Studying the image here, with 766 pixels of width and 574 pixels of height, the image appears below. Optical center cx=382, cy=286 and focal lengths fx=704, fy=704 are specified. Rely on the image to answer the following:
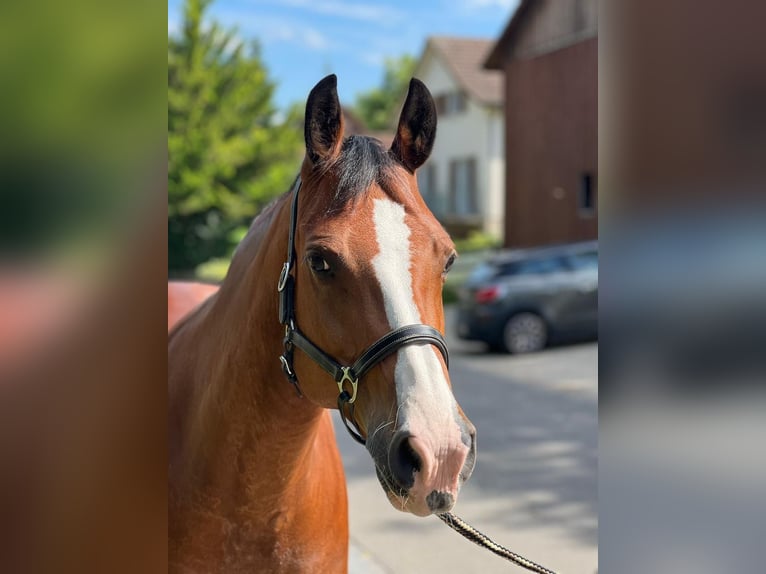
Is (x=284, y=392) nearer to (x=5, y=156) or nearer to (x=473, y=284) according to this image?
(x=5, y=156)

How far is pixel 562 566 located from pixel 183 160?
1776 cm

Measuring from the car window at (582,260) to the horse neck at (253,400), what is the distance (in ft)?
30.6

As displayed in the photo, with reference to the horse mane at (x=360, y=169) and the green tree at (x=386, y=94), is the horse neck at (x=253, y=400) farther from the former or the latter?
the green tree at (x=386, y=94)

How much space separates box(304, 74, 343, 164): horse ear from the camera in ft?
5.30

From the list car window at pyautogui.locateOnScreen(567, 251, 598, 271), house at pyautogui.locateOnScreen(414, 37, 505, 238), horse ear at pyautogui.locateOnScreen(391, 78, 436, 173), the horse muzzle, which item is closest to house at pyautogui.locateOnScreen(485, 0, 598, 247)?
car window at pyautogui.locateOnScreen(567, 251, 598, 271)

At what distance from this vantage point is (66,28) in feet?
2.86

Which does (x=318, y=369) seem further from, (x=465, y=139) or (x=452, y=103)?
(x=452, y=103)

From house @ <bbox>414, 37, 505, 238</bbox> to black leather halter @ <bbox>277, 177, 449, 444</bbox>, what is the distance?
74.3 feet

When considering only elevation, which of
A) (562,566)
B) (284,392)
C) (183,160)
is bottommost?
(562,566)

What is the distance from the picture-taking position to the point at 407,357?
53.8 inches

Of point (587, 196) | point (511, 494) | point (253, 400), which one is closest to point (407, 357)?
point (253, 400)

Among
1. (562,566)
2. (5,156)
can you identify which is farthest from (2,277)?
(562,566)

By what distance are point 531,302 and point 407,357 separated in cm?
940

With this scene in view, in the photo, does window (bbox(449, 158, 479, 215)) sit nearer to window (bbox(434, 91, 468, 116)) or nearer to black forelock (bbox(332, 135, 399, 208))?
window (bbox(434, 91, 468, 116))
